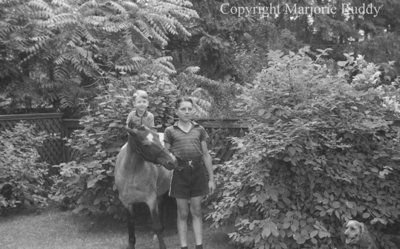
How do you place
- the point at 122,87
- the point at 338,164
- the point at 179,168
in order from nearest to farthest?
the point at 179,168, the point at 338,164, the point at 122,87

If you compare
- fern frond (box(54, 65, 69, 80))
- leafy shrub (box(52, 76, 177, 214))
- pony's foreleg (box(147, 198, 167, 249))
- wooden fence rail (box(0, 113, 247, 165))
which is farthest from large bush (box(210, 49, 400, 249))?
fern frond (box(54, 65, 69, 80))

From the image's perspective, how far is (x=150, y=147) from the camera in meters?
4.96

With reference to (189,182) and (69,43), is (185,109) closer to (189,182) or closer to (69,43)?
(189,182)

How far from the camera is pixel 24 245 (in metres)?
6.61

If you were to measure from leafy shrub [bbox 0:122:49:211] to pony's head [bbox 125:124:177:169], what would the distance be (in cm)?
381

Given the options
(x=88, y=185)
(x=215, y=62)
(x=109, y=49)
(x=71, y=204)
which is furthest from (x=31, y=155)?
(x=215, y=62)

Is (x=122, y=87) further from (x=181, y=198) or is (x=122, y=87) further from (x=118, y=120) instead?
(x=181, y=198)

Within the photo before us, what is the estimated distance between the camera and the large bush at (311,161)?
5234 mm

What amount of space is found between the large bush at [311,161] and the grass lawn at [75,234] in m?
1.13

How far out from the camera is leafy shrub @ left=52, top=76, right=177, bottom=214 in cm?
703

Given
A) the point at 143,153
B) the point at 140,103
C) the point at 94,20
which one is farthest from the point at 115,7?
the point at 143,153

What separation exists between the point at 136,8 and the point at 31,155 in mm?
4212

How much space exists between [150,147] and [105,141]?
7.81ft

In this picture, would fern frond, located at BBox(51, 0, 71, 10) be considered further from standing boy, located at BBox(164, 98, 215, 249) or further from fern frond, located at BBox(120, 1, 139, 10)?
standing boy, located at BBox(164, 98, 215, 249)
